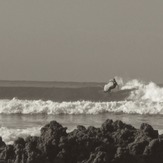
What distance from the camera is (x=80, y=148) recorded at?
655 centimetres

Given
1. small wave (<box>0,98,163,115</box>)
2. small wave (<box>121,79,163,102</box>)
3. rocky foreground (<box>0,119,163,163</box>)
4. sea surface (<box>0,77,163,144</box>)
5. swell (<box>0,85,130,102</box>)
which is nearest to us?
rocky foreground (<box>0,119,163,163</box>)

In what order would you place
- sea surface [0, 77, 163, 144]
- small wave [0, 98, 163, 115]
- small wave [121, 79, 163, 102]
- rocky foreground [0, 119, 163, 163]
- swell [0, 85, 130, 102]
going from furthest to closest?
small wave [121, 79, 163, 102]
swell [0, 85, 130, 102]
small wave [0, 98, 163, 115]
sea surface [0, 77, 163, 144]
rocky foreground [0, 119, 163, 163]

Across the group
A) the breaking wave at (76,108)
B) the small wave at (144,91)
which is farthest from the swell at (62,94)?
the breaking wave at (76,108)

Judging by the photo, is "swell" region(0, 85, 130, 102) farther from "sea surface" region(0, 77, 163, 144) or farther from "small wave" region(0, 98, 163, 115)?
"small wave" region(0, 98, 163, 115)

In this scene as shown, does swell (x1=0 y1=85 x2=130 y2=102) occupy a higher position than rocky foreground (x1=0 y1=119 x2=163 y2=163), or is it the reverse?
swell (x1=0 y1=85 x2=130 y2=102)

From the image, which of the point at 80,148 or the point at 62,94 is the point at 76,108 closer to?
the point at 62,94

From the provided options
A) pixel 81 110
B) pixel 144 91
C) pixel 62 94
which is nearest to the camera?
pixel 81 110

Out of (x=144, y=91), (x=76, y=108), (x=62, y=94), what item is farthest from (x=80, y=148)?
(x=144, y=91)

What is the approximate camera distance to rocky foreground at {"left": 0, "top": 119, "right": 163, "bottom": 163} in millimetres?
6293

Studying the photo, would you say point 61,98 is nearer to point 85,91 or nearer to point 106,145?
point 85,91

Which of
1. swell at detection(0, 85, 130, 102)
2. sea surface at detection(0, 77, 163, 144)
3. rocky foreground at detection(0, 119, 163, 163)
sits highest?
swell at detection(0, 85, 130, 102)

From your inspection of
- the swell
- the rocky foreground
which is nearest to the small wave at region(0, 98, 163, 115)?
the swell

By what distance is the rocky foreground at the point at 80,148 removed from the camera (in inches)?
248

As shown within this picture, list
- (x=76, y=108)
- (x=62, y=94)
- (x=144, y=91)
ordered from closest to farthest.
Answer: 1. (x=76, y=108)
2. (x=62, y=94)
3. (x=144, y=91)
